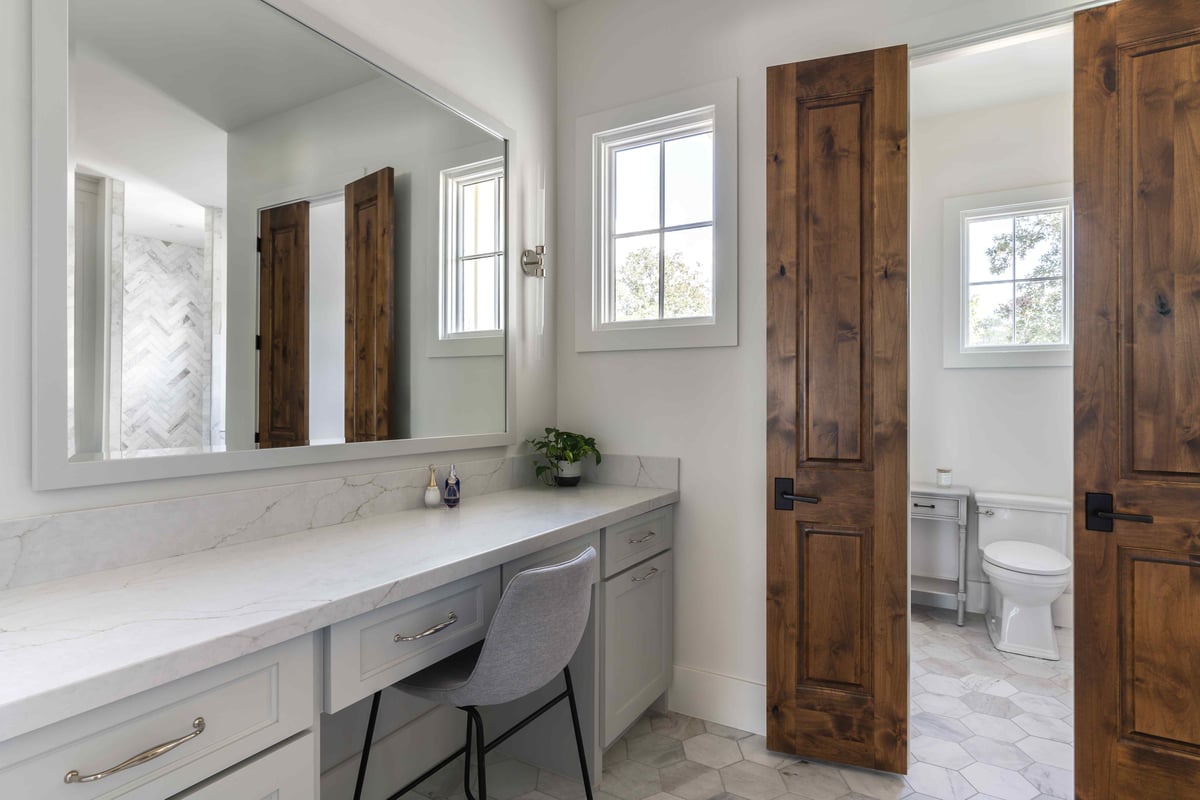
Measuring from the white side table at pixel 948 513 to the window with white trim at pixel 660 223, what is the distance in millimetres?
1872

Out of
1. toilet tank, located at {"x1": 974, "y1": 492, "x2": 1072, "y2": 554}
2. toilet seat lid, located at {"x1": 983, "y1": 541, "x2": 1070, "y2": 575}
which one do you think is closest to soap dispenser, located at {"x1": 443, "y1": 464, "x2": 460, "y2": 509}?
toilet seat lid, located at {"x1": 983, "y1": 541, "x2": 1070, "y2": 575}

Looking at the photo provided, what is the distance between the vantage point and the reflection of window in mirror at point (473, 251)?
2.14 meters

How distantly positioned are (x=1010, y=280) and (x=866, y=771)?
281 centimetres

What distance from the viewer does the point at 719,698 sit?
234cm

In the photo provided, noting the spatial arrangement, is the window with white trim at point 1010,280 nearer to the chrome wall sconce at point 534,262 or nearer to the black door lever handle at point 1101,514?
the black door lever handle at point 1101,514

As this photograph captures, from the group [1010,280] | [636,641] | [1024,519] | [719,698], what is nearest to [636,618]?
[636,641]

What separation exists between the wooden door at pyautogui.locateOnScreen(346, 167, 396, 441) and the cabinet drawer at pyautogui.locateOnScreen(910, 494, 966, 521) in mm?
2897

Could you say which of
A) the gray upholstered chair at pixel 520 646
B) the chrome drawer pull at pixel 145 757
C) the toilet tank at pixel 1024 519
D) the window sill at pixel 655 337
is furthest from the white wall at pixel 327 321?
the toilet tank at pixel 1024 519

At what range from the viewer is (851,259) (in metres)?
2.00

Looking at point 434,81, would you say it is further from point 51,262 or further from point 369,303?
point 51,262

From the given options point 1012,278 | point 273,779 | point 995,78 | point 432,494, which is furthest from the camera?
point 1012,278

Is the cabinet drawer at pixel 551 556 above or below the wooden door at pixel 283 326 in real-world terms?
below

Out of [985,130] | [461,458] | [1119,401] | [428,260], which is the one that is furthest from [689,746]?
[985,130]

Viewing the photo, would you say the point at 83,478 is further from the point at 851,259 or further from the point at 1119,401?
the point at 1119,401
